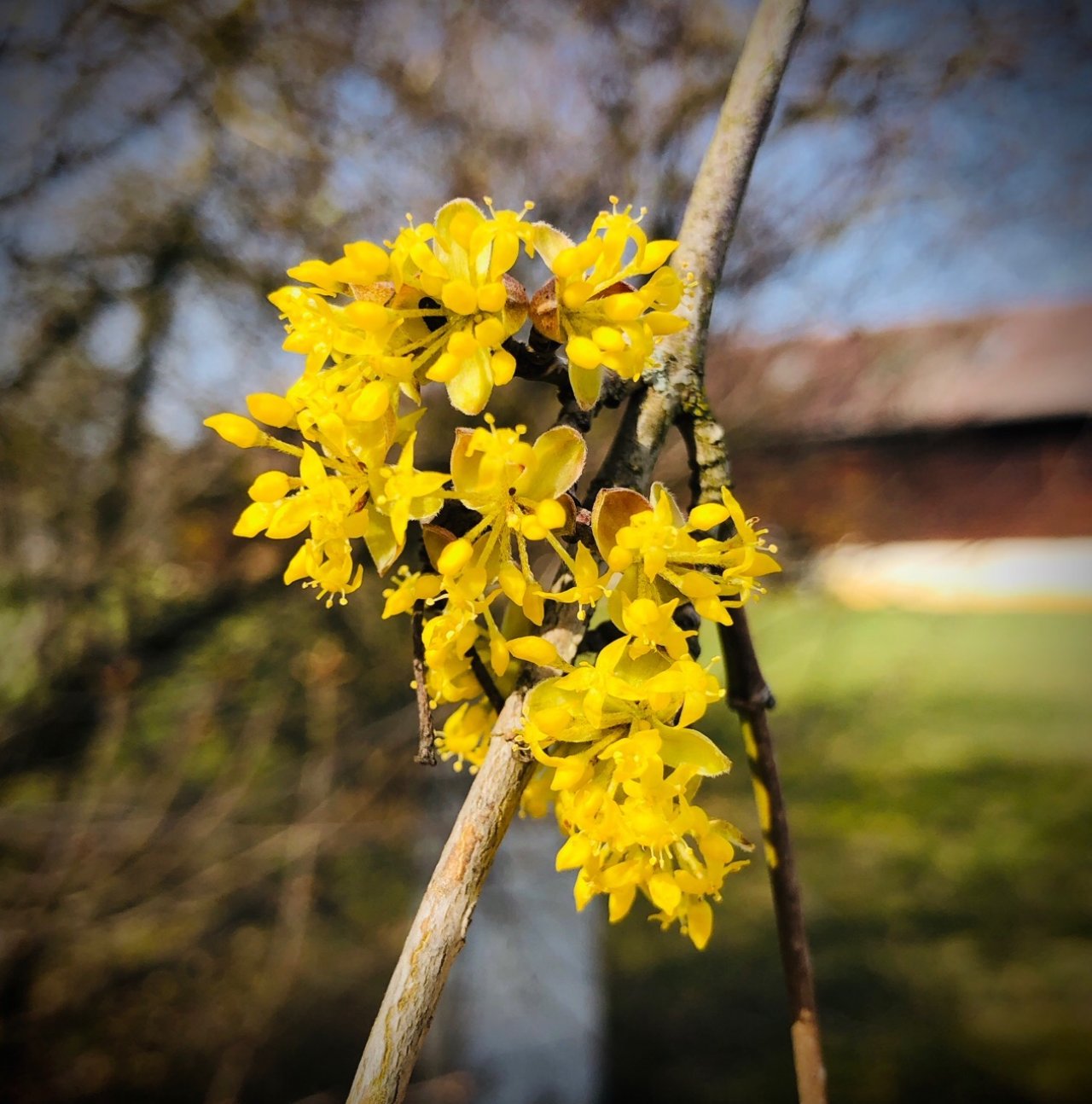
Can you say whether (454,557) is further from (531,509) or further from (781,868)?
(781,868)

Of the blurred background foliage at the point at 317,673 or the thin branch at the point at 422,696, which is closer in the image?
the thin branch at the point at 422,696

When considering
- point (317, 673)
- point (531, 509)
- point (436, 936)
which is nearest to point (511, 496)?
point (531, 509)

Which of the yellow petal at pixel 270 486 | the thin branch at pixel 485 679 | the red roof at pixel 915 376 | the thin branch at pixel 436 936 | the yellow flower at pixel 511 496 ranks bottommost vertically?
the thin branch at pixel 436 936

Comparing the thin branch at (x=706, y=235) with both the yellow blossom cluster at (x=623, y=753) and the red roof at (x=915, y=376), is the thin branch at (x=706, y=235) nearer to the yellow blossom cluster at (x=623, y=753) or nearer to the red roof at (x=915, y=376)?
the yellow blossom cluster at (x=623, y=753)

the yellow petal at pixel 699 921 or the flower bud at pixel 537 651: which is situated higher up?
the flower bud at pixel 537 651

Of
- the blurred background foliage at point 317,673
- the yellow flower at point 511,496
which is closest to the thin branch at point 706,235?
the yellow flower at point 511,496

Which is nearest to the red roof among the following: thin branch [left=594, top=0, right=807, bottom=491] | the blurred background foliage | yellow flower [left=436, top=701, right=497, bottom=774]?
the blurred background foliage
